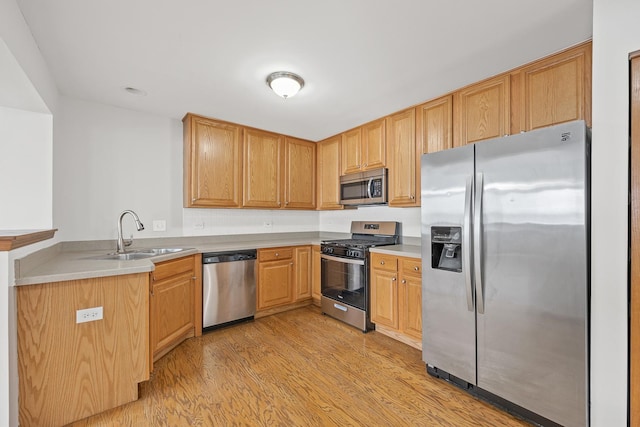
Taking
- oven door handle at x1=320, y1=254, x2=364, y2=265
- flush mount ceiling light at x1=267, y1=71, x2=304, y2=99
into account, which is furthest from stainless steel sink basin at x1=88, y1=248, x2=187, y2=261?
flush mount ceiling light at x1=267, y1=71, x2=304, y2=99

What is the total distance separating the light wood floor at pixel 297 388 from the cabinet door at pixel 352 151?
1.95 meters

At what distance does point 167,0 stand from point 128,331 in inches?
76.1

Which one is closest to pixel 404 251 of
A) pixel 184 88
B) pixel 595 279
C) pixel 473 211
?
pixel 473 211

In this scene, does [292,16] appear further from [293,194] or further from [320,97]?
[293,194]

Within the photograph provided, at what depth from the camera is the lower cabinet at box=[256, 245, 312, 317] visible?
10.8 ft

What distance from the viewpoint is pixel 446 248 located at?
6.86 feet

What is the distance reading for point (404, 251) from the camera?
270 cm

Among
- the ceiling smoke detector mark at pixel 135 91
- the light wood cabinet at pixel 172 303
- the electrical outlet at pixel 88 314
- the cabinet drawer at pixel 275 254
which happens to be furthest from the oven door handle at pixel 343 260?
the ceiling smoke detector mark at pixel 135 91

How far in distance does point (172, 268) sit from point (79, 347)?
871mm

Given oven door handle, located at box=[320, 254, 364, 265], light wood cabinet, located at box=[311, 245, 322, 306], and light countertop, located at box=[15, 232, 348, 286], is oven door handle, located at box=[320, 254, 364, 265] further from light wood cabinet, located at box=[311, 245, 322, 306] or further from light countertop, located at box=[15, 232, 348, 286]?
light countertop, located at box=[15, 232, 348, 286]

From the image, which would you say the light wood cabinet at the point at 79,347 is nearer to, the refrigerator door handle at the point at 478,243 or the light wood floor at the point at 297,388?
the light wood floor at the point at 297,388

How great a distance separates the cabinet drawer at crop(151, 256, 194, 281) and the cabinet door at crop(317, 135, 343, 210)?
1.90 metres

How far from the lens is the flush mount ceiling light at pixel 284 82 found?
224 cm

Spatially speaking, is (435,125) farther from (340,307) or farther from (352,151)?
(340,307)
